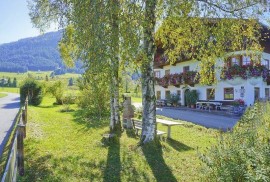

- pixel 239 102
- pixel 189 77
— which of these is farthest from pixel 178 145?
pixel 189 77

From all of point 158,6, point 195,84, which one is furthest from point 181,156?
point 195,84

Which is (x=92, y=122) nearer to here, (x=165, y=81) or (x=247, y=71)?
(x=247, y=71)

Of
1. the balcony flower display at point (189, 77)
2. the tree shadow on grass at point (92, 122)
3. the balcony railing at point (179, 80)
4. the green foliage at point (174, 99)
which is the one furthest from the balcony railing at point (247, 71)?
the tree shadow on grass at point (92, 122)

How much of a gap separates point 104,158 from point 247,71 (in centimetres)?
2148

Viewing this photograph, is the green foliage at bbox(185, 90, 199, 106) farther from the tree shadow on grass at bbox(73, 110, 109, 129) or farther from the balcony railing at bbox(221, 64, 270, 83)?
the tree shadow on grass at bbox(73, 110, 109, 129)

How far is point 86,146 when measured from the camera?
470 inches

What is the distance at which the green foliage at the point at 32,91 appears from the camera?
3366 cm

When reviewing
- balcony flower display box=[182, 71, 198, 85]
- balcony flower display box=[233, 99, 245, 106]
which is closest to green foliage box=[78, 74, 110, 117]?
balcony flower display box=[182, 71, 198, 85]

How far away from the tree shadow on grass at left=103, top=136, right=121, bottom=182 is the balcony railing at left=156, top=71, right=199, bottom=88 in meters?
21.0

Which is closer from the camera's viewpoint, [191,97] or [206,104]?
[206,104]

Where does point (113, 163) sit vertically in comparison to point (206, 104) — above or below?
below

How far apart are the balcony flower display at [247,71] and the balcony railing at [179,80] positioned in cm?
393

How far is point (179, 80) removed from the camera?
116 ft

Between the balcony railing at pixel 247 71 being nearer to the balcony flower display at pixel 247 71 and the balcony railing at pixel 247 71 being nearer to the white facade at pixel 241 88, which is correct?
the balcony flower display at pixel 247 71
